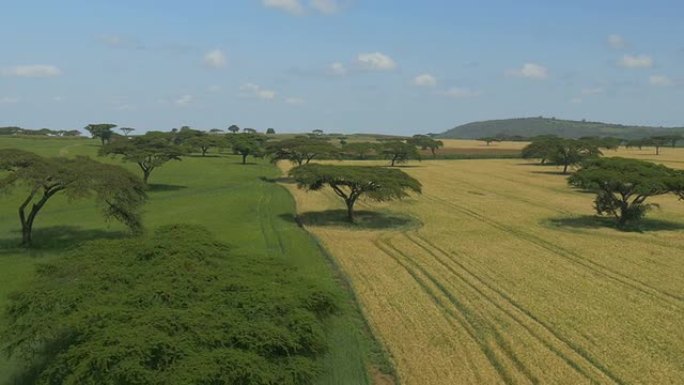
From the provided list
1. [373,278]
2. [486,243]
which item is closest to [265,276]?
[373,278]

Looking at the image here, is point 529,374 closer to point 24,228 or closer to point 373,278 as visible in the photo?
point 373,278

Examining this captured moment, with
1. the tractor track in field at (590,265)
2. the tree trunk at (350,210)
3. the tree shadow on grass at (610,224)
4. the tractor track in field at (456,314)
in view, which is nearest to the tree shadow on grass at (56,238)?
the tree trunk at (350,210)

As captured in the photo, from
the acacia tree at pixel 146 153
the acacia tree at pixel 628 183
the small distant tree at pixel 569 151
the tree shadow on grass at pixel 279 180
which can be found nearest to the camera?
the acacia tree at pixel 628 183

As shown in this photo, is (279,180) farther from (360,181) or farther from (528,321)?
(528,321)

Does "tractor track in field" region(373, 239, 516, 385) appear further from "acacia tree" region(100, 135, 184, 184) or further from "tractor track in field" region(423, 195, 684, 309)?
"acacia tree" region(100, 135, 184, 184)

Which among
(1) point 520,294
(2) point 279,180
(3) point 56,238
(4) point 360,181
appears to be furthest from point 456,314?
(2) point 279,180

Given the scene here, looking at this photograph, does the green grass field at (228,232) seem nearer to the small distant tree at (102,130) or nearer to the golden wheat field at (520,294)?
the golden wheat field at (520,294)
